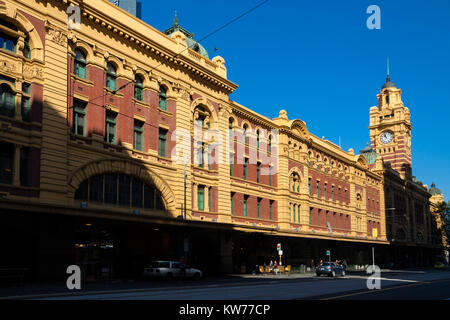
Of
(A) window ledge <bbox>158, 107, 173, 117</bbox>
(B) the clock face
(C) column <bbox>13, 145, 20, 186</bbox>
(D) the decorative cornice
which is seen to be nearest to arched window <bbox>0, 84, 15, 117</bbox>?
(C) column <bbox>13, 145, 20, 186</bbox>

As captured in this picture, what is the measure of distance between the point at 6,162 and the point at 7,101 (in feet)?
11.1

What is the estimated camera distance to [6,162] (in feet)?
83.0

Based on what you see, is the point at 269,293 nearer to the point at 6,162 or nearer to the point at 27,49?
the point at 6,162

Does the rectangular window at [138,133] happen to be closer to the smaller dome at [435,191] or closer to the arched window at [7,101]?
the arched window at [7,101]

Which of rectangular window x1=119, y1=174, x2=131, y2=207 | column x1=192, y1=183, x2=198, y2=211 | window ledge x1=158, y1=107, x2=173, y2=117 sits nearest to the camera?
rectangular window x1=119, y1=174, x2=131, y2=207

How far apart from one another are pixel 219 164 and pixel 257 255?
11674mm

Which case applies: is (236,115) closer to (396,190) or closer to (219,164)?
(219,164)

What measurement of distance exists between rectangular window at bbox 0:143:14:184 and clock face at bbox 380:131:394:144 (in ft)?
341

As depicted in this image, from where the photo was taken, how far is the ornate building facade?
2609 cm

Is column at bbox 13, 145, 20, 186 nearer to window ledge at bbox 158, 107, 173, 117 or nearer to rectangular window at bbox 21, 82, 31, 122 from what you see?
rectangular window at bbox 21, 82, 31, 122

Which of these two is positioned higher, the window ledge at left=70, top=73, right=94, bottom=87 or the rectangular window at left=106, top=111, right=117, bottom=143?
the window ledge at left=70, top=73, right=94, bottom=87

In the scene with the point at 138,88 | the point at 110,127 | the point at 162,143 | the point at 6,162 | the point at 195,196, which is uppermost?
the point at 138,88

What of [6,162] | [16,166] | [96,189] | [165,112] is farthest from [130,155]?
[6,162]
